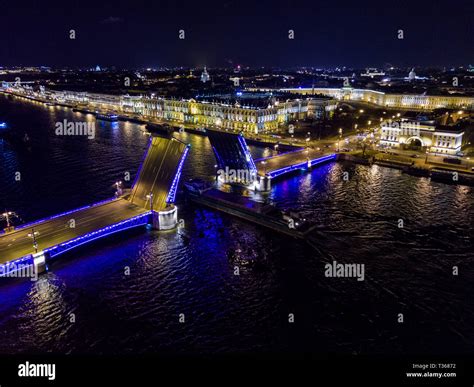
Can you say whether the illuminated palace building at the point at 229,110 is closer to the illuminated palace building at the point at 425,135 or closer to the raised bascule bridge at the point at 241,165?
the illuminated palace building at the point at 425,135

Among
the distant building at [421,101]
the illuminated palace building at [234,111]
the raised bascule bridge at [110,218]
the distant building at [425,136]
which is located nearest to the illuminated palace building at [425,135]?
the distant building at [425,136]

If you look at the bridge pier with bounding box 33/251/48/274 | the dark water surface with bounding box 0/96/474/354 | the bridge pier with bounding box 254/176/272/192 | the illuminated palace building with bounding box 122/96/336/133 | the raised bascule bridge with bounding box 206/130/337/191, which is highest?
the illuminated palace building with bounding box 122/96/336/133

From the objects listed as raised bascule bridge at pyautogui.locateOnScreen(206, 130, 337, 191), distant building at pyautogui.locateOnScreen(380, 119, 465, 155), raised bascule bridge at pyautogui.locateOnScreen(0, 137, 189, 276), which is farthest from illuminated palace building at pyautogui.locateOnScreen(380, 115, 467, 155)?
raised bascule bridge at pyautogui.locateOnScreen(0, 137, 189, 276)

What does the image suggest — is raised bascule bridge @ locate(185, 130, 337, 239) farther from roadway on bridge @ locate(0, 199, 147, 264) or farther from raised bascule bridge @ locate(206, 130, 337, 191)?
roadway on bridge @ locate(0, 199, 147, 264)

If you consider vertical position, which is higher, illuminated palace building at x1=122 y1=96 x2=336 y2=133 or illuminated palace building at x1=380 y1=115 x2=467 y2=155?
illuminated palace building at x1=122 y1=96 x2=336 y2=133

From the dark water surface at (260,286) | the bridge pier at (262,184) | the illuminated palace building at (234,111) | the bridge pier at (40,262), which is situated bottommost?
the dark water surface at (260,286)

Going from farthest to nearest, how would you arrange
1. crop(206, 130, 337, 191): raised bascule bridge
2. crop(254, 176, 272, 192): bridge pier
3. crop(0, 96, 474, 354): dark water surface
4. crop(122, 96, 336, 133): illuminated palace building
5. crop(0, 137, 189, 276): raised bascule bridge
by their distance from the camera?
1. crop(122, 96, 336, 133): illuminated palace building
2. crop(254, 176, 272, 192): bridge pier
3. crop(206, 130, 337, 191): raised bascule bridge
4. crop(0, 137, 189, 276): raised bascule bridge
5. crop(0, 96, 474, 354): dark water surface
